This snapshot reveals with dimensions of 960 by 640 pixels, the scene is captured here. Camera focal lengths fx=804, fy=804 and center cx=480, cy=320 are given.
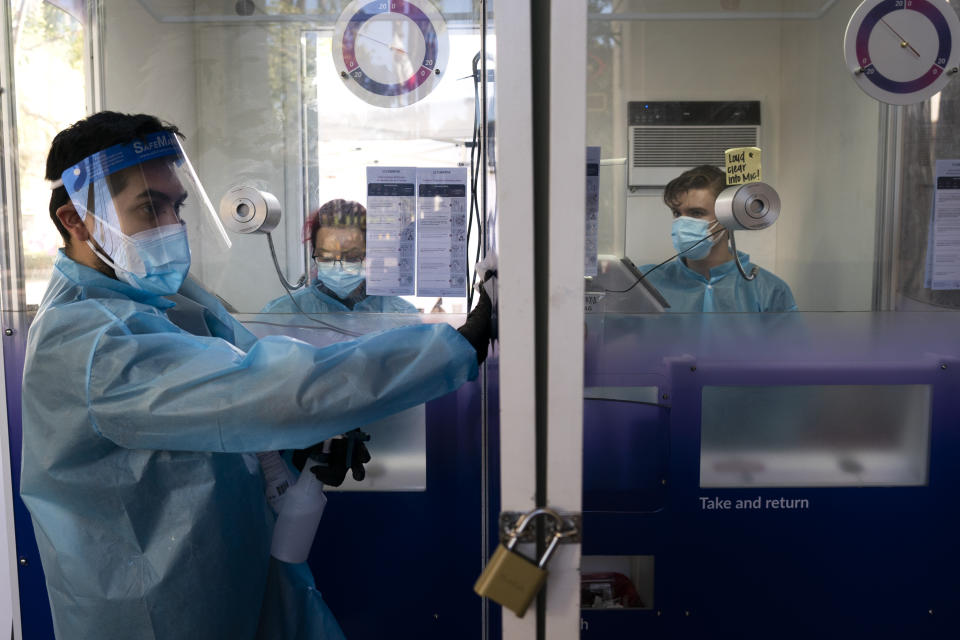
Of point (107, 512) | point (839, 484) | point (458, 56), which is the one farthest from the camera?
point (458, 56)

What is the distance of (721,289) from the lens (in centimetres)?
206

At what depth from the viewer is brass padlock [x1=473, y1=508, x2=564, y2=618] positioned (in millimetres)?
901

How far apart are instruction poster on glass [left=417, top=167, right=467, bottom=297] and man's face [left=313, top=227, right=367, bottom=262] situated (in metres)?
0.16

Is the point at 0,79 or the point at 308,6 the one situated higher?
the point at 308,6

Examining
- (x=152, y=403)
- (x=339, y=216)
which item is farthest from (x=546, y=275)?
(x=339, y=216)

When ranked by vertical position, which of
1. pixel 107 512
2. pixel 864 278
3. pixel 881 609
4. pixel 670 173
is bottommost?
pixel 881 609

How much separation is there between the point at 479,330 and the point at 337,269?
35.4 inches

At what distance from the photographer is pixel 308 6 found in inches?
82.2

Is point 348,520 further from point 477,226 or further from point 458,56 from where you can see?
point 458,56

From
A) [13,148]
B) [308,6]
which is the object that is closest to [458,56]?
[308,6]

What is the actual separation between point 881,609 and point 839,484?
0.33m

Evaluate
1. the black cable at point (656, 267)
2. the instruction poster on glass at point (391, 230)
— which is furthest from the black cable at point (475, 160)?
the black cable at point (656, 267)

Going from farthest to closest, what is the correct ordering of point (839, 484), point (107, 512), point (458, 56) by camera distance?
1. point (458, 56)
2. point (839, 484)
3. point (107, 512)

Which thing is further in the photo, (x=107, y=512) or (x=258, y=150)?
(x=258, y=150)
